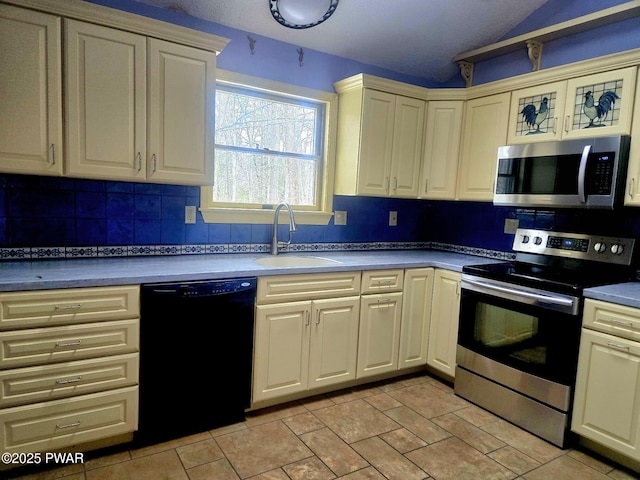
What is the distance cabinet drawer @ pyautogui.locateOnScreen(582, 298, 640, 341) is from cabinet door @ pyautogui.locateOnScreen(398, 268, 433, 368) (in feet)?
3.39

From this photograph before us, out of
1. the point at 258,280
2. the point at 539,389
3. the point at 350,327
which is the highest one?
the point at 258,280

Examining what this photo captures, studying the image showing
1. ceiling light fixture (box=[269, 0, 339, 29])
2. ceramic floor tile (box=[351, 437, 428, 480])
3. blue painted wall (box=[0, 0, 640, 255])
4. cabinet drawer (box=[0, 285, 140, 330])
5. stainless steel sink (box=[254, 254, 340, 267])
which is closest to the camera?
cabinet drawer (box=[0, 285, 140, 330])

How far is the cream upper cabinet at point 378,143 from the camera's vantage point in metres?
2.97

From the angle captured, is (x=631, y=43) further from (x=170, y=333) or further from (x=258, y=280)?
(x=170, y=333)

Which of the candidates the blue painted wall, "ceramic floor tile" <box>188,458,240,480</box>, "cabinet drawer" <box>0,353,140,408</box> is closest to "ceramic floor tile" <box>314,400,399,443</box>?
"ceramic floor tile" <box>188,458,240,480</box>

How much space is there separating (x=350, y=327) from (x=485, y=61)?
2.42m

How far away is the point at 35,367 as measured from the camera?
1791mm

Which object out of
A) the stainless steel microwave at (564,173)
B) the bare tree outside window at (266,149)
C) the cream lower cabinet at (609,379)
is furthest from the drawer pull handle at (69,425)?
the stainless steel microwave at (564,173)

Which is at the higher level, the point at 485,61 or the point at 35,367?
the point at 485,61

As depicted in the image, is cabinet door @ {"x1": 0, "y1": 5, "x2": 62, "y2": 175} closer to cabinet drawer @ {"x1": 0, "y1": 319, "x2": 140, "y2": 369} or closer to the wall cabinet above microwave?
cabinet drawer @ {"x1": 0, "y1": 319, "x2": 140, "y2": 369}

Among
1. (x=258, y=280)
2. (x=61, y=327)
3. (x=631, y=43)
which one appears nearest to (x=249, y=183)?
(x=258, y=280)

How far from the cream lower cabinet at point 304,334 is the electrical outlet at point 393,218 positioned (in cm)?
104

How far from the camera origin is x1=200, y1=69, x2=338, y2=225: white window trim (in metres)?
2.71

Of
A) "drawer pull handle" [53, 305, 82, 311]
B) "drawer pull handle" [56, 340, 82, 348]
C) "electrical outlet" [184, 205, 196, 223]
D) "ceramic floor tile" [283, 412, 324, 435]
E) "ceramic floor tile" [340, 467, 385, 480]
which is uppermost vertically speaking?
"electrical outlet" [184, 205, 196, 223]
